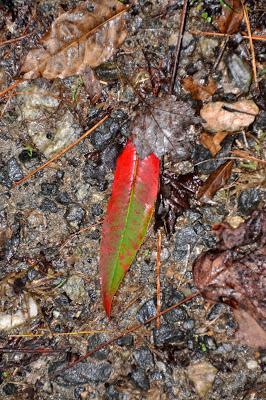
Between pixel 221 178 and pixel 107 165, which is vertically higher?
pixel 107 165

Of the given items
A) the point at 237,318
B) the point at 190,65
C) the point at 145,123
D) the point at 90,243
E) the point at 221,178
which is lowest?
the point at 237,318

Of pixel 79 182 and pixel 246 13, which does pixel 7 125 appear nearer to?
pixel 79 182

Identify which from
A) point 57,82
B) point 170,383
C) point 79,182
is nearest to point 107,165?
point 79,182

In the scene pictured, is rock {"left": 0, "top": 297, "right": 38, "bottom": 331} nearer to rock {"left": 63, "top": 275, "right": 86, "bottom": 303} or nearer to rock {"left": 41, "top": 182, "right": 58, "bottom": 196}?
rock {"left": 63, "top": 275, "right": 86, "bottom": 303}

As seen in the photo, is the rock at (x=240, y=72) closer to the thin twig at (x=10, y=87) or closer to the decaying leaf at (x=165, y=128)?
the decaying leaf at (x=165, y=128)

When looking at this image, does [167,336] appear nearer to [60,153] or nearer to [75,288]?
[75,288]

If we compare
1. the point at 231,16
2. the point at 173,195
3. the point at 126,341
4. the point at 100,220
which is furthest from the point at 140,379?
the point at 231,16
